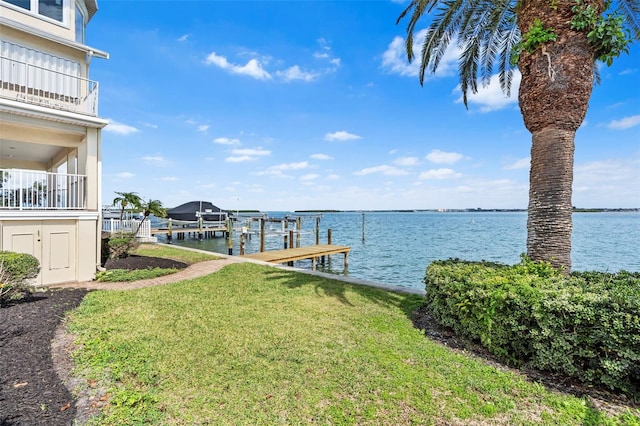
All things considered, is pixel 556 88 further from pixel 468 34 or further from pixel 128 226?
pixel 128 226

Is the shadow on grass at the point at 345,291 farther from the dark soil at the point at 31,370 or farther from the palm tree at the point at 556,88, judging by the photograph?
A: the dark soil at the point at 31,370

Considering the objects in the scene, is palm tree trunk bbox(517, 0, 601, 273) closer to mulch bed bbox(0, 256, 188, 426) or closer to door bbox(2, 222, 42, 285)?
mulch bed bbox(0, 256, 188, 426)

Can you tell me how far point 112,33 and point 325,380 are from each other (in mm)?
13571

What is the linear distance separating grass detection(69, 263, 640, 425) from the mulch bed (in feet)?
1.06

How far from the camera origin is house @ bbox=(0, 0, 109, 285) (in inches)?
295

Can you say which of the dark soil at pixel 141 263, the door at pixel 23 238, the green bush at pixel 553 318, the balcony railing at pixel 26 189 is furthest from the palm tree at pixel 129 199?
the green bush at pixel 553 318

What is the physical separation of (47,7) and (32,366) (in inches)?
410

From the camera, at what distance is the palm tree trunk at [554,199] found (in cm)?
467

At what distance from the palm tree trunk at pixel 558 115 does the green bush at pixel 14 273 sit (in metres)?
9.48

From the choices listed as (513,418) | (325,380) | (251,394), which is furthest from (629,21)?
(251,394)

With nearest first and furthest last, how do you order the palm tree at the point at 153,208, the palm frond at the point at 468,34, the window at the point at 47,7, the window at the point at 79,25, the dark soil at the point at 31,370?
the dark soil at the point at 31,370 < the palm frond at the point at 468,34 < the window at the point at 47,7 < the window at the point at 79,25 < the palm tree at the point at 153,208

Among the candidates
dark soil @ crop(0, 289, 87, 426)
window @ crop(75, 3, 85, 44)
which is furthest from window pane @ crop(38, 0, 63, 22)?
dark soil @ crop(0, 289, 87, 426)

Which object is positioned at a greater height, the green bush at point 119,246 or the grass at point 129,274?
the green bush at point 119,246

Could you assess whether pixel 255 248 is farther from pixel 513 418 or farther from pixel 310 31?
pixel 513 418
